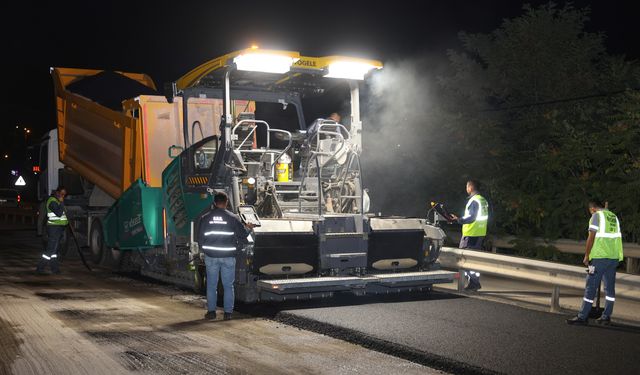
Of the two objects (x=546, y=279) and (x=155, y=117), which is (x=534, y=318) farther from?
(x=155, y=117)

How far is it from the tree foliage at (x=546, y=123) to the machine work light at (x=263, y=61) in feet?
24.2

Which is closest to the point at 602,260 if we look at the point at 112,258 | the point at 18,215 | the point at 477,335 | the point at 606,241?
the point at 606,241

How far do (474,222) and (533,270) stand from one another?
184 centimetres

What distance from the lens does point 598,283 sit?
807cm

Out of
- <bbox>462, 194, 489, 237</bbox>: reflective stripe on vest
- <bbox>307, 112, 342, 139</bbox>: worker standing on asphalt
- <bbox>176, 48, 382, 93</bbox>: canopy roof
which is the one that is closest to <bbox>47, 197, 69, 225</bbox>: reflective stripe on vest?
<bbox>176, 48, 382, 93</bbox>: canopy roof

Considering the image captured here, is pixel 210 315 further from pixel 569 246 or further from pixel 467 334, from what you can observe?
pixel 569 246

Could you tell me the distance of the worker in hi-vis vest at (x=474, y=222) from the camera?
1063 centimetres

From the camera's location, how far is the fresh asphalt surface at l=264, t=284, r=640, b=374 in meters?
6.33

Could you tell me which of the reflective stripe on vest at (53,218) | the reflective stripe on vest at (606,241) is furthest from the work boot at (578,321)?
the reflective stripe on vest at (53,218)

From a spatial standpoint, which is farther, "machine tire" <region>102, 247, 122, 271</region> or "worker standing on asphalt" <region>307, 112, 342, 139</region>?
"machine tire" <region>102, 247, 122, 271</region>

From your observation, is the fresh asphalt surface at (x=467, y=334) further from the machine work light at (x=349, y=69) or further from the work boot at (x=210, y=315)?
the machine work light at (x=349, y=69)

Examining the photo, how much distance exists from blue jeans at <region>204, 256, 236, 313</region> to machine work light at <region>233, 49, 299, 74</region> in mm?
2401

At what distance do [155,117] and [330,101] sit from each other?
2.79 meters

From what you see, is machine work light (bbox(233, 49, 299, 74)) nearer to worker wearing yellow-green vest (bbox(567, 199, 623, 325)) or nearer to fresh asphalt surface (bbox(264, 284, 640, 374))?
fresh asphalt surface (bbox(264, 284, 640, 374))
